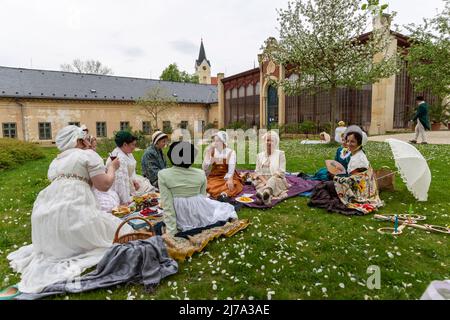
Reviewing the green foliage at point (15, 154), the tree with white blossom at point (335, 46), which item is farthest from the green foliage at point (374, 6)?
the green foliage at point (15, 154)

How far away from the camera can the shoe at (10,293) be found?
286 centimetres

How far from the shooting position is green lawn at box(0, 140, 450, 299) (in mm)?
3012

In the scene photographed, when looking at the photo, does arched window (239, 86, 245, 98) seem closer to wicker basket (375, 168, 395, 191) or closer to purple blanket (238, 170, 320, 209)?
purple blanket (238, 170, 320, 209)

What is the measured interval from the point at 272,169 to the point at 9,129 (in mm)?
34029

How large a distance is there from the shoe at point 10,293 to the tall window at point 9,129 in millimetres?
34583

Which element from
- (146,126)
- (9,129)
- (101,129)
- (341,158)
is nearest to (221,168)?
(341,158)

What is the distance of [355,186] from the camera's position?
18.9 ft

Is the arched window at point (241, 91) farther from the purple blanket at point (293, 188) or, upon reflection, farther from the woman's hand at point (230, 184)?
the woman's hand at point (230, 184)

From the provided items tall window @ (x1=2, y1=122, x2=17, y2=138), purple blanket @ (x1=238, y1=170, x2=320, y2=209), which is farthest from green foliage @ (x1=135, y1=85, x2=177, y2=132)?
purple blanket @ (x1=238, y1=170, x2=320, y2=209)

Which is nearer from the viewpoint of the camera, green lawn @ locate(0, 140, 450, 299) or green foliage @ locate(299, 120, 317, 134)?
green lawn @ locate(0, 140, 450, 299)

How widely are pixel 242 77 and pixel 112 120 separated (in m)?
17.2

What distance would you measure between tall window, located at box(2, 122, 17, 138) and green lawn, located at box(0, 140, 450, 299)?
31094 mm

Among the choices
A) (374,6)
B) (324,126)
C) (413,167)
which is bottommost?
(413,167)

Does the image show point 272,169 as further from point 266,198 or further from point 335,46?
point 335,46
